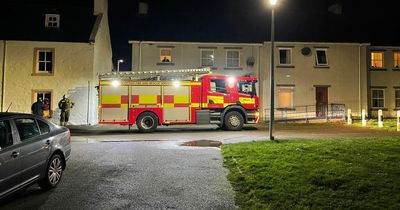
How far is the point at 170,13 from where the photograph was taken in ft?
103

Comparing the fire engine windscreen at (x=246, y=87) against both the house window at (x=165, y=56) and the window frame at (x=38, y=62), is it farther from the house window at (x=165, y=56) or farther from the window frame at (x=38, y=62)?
the window frame at (x=38, y=62)

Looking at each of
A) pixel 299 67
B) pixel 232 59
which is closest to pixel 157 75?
pixel 232 59

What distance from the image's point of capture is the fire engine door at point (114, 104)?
17.8 meters

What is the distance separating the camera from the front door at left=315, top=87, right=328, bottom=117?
89.0 feet

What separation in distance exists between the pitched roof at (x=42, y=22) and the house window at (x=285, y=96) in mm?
14247

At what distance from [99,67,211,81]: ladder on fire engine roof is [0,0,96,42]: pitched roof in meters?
5.92

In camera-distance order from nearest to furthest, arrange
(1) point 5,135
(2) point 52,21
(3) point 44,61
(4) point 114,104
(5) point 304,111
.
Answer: (1) point 5,135, (4) point 114,104, (3) point 44,61, (2) point 52,21, (5) point 304,111

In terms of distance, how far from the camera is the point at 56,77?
74.7 ft

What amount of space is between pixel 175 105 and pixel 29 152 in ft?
40.0

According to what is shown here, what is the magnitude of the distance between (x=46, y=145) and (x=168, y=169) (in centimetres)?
297

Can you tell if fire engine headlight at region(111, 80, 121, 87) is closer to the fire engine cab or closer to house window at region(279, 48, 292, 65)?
the fire engine cab

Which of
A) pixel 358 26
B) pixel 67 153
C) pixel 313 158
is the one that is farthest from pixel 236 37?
pixel 67 153

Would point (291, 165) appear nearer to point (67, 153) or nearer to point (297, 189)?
point (297, 189)

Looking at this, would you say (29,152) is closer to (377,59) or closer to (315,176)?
(315,176)
